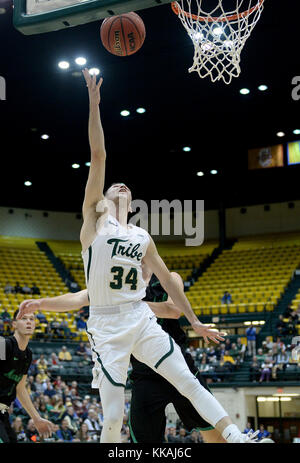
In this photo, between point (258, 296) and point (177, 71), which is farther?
point (258, 296)

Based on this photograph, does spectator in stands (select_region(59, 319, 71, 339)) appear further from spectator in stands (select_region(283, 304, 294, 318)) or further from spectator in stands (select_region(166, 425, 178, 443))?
spectator in stands (select_region(283, 304, 294, 318))

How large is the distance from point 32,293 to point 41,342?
403 centimetres

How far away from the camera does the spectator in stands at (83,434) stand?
555 inches

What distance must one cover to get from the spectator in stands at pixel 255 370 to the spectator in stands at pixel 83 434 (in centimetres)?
599

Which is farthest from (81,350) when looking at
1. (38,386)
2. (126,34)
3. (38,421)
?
(38,421)

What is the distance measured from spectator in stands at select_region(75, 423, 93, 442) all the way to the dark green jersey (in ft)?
29.4

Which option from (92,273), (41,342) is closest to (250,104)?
(41,342)

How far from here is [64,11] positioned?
481cm

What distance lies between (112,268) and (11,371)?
2.13 meters

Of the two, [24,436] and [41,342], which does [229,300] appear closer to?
[41,342]

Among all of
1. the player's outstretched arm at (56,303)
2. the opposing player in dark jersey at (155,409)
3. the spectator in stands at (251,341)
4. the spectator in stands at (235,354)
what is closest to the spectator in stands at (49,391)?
the spectator in stands at (235,354)

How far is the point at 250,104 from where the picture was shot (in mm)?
19234

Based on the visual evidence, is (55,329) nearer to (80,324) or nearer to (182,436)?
(80,324)
